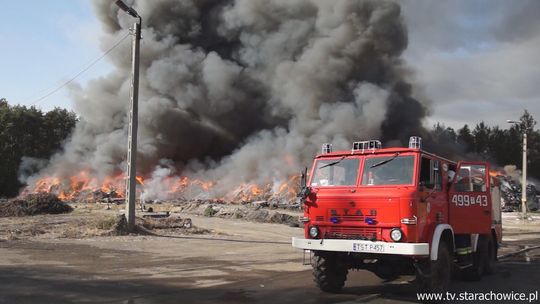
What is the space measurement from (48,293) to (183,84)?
133 feet

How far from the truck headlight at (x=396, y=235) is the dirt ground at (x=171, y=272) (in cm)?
105

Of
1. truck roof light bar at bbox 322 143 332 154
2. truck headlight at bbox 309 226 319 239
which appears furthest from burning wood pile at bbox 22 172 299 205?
truck headlight at bbox 309 226 319 239

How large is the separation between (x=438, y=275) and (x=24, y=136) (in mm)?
58857

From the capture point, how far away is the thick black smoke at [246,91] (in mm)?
44156

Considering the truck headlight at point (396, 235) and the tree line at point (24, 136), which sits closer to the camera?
the truck headlight at point (396, 235)

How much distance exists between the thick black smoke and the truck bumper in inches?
1285

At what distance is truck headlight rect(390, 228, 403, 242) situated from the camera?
753 cm

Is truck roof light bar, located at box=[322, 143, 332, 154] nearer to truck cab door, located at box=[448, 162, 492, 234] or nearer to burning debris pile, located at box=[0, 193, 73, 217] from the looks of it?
truck cab door, located at box=[448, 162, 492, 234]

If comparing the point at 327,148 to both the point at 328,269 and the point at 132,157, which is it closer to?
the point at 328,269

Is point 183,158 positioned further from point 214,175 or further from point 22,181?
point 22,181

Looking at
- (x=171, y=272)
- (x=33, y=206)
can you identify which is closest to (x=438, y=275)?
(x=171, y=272)

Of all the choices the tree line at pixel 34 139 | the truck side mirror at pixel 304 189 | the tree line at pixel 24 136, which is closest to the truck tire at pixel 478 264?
the truck side mirror at pixel 304 189

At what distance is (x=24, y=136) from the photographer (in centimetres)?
5834

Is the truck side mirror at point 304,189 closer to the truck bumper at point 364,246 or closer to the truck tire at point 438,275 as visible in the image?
the truck bumper at point 364,246
